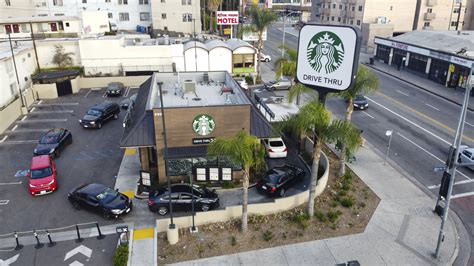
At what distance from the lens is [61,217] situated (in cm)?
2231

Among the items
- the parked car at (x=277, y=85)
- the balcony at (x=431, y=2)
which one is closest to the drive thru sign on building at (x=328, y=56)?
the parked car at (x=277, y=85)

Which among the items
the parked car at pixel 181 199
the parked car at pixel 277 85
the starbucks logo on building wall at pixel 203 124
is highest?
the starbucks logo on building wall at pixel 203 124

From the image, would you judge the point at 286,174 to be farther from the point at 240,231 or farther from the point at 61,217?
the point at 61,217

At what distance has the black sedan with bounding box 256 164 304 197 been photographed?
947 inches

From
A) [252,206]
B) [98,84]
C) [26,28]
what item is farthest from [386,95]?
[26,28]

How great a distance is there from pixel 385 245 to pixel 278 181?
294 inches

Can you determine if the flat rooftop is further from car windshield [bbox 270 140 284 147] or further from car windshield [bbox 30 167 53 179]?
car windshield [bbox 30 167 53 179]

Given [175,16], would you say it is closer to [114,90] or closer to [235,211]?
[114,90]

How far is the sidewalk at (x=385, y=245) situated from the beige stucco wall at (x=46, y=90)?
35225 millimetres

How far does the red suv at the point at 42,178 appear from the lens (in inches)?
957

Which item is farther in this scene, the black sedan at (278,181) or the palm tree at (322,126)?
the black sedan at (278,181)

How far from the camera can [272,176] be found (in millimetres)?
24562

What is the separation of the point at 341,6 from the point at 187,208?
82575 mm

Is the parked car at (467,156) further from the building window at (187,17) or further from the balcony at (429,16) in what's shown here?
the balcony at (429,16)
